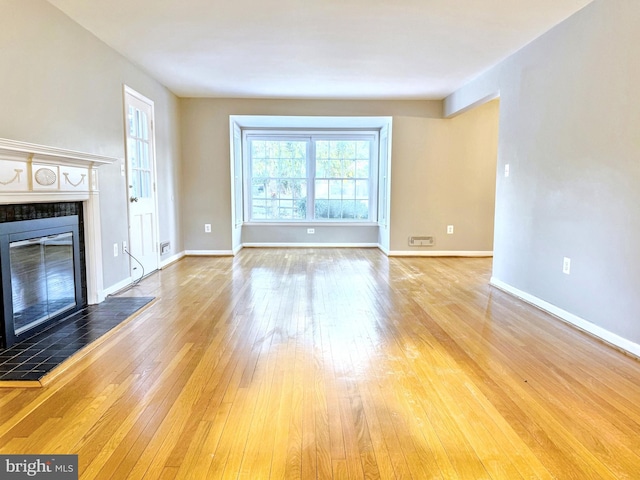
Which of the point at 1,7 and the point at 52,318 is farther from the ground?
the point at 1,7

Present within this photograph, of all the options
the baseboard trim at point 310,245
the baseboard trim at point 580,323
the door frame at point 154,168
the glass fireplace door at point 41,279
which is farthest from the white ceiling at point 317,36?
the baseboard trim at point 310,245

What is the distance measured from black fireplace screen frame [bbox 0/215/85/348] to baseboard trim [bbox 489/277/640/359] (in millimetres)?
3768

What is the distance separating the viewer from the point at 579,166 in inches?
116

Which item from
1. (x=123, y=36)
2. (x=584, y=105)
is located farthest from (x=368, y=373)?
(x=123, y=36)

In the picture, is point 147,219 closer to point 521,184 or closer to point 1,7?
point 1,7

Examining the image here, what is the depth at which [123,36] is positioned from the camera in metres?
3.53

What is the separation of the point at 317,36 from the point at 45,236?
8.80ft

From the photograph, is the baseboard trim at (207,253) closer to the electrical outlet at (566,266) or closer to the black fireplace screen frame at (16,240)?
the black fireplace screen frame at (16,240)

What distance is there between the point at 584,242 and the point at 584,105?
100cm

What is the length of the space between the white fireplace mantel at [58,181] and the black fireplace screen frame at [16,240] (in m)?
0.15

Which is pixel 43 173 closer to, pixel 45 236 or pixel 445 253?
pixel 45 236

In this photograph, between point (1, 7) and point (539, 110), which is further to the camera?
point (539, 110)

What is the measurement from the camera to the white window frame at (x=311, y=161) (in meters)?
7.05

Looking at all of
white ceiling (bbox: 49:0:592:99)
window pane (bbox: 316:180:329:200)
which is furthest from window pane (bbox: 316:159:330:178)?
white ceiling (bbox: 49:0:592:99)
